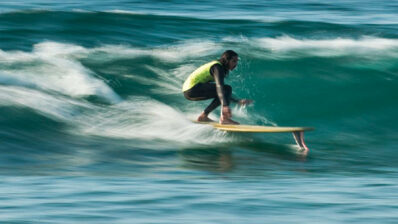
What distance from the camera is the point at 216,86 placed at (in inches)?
411

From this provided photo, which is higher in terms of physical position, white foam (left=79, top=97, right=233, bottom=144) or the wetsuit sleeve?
the wetsuit sleeve

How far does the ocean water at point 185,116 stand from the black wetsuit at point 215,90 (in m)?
0.48

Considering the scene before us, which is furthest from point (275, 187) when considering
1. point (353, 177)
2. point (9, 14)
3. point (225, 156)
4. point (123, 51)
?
point (9, 14)

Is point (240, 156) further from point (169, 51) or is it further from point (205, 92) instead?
point (169, 51)

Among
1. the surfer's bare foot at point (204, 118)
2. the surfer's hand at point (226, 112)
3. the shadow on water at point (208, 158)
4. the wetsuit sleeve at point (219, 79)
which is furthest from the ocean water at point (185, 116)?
the wetsuit sleeve at point (219, 79)

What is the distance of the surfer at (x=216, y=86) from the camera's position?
10281mm

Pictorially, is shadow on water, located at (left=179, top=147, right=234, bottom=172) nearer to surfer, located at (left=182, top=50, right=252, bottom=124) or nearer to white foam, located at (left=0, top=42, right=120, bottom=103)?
surfer, located at (left=182, top=50, right=252, bottom=124)

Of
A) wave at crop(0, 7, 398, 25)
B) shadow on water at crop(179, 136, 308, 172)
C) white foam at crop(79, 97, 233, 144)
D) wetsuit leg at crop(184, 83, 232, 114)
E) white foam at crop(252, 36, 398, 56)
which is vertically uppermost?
wave at crop(0, 7, 398, 25)

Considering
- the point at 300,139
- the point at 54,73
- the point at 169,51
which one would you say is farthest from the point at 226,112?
the point at 169,51

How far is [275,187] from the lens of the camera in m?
7.84

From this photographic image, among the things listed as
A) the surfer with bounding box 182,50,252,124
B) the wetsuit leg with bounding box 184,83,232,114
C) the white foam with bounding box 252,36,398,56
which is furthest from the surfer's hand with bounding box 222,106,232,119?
the white foam with bounding box 252,36,398,56

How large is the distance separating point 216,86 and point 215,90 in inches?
6.4

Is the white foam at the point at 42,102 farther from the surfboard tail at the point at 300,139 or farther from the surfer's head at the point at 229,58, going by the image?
the surfboard tail at the point at 300,139

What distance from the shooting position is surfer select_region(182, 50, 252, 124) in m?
10.3
